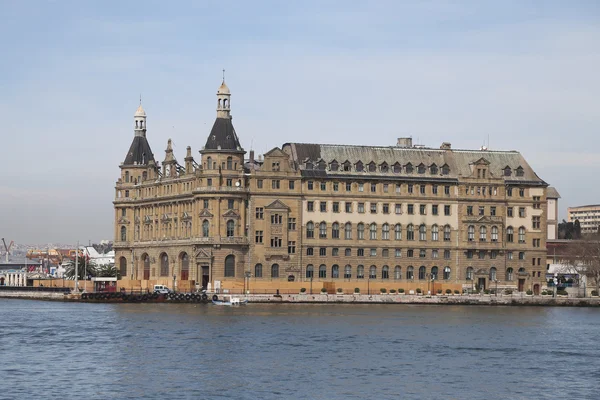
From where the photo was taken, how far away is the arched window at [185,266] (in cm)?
16912

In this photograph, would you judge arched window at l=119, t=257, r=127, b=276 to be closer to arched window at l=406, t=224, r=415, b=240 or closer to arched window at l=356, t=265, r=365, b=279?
arched window at l=356, t=265, r=365, b=279

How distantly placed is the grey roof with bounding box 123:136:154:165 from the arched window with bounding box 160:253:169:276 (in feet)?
58.4

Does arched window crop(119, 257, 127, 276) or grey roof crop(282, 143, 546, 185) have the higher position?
grey roof crop(282, 143, 546, 185)

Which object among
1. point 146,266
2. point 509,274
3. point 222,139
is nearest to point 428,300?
point 509,274

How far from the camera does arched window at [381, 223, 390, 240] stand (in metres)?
170

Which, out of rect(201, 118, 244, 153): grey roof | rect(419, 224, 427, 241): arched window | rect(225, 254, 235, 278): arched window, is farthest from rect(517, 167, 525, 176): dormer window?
rect(225, 254, 235, 278): arched window

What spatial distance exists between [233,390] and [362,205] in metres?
98.7

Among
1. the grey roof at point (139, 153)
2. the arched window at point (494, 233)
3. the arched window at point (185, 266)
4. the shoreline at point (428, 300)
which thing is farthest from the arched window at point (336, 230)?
the grey roof at point (139, 153)

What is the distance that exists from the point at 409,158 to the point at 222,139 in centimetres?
2491

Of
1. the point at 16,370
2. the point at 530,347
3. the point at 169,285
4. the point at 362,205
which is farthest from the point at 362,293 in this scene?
the point at 16,370

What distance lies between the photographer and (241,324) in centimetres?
11475

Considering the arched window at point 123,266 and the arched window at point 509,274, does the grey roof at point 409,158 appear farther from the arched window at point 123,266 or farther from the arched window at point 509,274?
the arched window at point 123,266

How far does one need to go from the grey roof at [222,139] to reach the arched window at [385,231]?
67.6 feet

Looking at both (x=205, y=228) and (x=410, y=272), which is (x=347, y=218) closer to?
(x=410, y=272)
